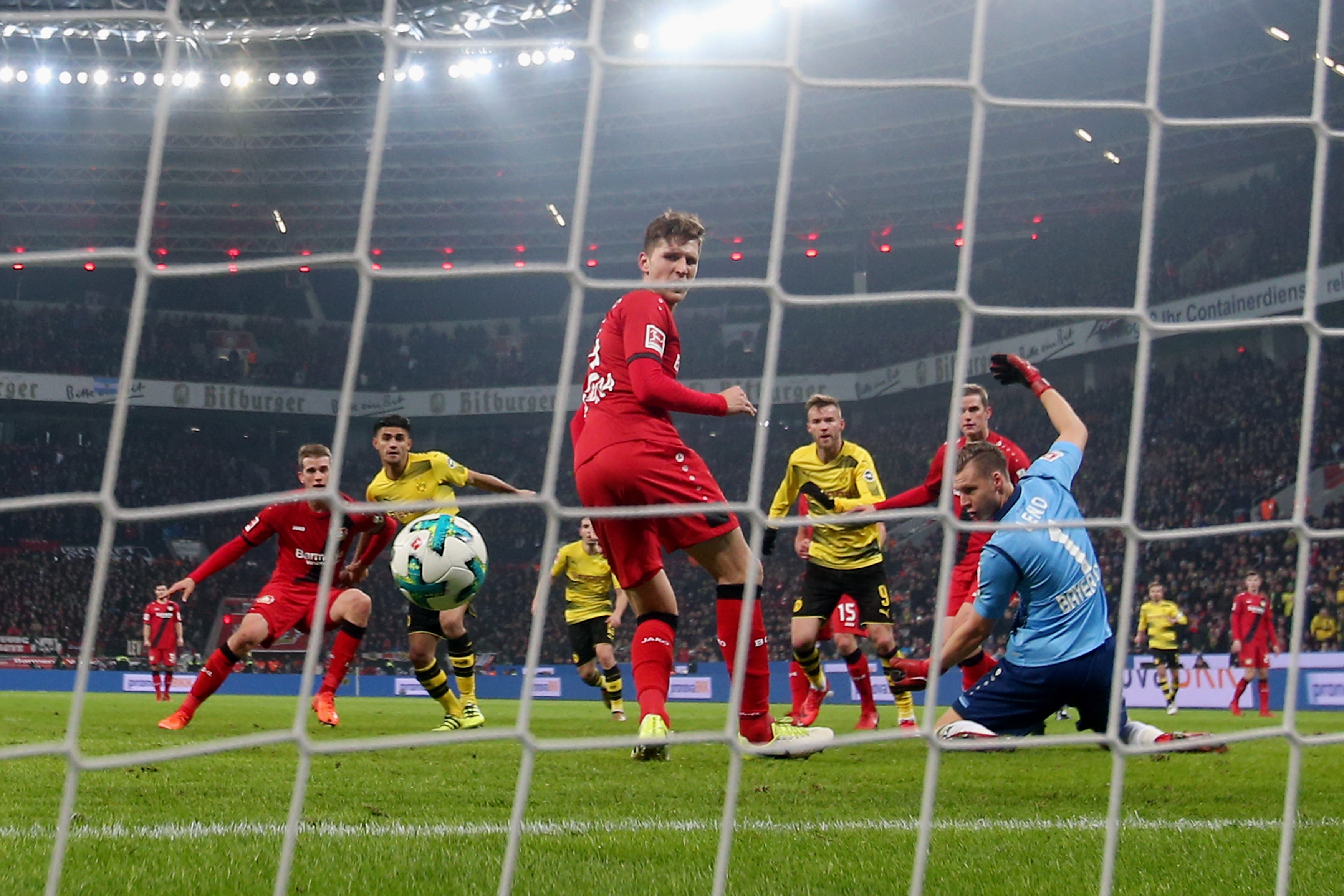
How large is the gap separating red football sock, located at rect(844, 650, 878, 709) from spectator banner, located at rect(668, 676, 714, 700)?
9337 mm

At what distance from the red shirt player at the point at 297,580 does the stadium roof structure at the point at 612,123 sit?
502 inches

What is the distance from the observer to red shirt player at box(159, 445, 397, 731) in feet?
19.7

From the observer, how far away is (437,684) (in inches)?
271

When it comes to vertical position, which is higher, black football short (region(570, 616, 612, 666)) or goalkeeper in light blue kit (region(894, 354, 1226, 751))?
goalkeeper in light blue kit (region(894, 354, 1226, 751))

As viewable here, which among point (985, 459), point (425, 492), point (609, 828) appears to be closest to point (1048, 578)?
point (985, 459)

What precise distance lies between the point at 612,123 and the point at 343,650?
15.5 metres

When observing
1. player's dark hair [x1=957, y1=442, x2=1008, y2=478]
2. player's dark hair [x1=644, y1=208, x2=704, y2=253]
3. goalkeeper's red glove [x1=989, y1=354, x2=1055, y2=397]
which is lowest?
player's dark hair [x1=957, y1=442, x2=1008, y2=478]

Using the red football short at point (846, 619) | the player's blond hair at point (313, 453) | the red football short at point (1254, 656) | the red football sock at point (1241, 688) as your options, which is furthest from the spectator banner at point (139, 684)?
the red football short at point (1254, 656)

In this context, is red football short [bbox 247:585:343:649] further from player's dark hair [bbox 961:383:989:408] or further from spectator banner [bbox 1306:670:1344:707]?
spectator banner [bbox 1306:670:1344:707]

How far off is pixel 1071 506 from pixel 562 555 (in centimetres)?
539

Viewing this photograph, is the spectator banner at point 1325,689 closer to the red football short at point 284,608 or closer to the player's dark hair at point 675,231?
the red football short at point 284,608

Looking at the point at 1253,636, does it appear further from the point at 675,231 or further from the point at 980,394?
the point at 675,231

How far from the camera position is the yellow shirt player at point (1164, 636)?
442 inches

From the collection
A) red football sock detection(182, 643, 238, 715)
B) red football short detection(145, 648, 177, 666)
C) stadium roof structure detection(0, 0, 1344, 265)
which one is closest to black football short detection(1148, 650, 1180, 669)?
red football sock detection(182, 643, 238, 715)
